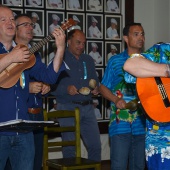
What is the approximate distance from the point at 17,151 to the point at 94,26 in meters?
3.18

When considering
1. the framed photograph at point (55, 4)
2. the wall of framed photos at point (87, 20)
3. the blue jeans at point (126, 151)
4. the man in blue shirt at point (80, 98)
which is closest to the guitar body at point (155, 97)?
the blue jeans at point (126, 151)

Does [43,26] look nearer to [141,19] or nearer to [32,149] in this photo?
[141,19]

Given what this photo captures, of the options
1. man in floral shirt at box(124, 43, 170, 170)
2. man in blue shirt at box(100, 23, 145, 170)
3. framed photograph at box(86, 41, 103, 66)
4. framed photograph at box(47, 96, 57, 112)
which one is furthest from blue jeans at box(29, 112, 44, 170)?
framed photograph at box(86, 41, 103, 66)

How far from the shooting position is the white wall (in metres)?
5.91

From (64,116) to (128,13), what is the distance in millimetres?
2155

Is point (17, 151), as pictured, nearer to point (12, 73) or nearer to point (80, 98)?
point (12, 73)

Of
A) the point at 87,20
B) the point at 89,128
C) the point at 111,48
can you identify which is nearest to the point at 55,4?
the point at 87,20

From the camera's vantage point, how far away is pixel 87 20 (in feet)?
18.5

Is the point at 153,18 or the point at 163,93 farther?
the point at 153,18

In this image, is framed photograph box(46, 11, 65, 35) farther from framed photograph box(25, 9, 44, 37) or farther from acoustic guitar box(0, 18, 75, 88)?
acoustic guitar box(0, 18, 75, 88)

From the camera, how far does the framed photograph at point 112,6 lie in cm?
575

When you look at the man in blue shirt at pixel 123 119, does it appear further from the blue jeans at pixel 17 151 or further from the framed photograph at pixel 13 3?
the framed photograph at pixel 13 3

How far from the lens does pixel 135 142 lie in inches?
149

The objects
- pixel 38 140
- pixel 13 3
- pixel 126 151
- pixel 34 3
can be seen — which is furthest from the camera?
pixel 34 3
